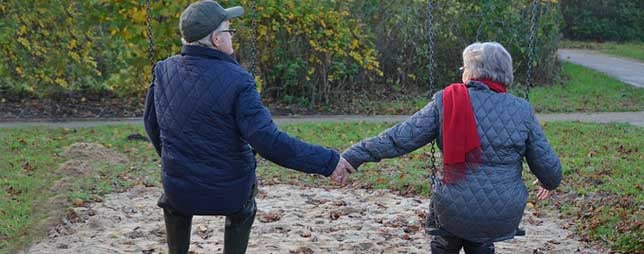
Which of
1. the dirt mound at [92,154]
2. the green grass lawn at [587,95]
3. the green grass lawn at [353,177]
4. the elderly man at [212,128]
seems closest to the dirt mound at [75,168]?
the green grass lawn at [353,177]

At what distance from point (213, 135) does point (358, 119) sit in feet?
30.5

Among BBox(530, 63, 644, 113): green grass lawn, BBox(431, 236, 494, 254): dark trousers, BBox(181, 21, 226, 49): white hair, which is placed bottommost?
BBox(530, 63, 644, 113): green grass lawn

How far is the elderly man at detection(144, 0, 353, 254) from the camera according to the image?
13.8ft

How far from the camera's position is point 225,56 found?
4305mm

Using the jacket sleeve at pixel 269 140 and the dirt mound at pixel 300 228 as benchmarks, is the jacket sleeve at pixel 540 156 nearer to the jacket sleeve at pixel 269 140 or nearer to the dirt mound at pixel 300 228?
the jacket sleeve at pixel 269 140

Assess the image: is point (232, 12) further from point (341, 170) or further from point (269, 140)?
point (341, 170)

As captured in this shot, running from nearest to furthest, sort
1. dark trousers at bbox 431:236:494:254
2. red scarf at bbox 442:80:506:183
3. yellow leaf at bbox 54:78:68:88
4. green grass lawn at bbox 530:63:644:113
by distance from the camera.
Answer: red scarf at bbox 442:80:506:183, dark trousers at bbox 431:236:494:254, yellow leaf at bbox 54:78:68:88, green grass lawn at bbox 530:63:644:113

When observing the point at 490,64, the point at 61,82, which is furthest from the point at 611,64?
the point at 490,64

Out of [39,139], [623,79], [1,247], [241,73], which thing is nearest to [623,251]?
[241,73]

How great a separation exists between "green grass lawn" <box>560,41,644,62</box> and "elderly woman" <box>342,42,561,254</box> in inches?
856

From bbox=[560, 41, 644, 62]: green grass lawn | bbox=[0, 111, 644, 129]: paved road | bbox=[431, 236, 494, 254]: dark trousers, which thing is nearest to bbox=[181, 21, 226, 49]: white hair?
bbox=[431, 236, 494, 254]: dark trousers

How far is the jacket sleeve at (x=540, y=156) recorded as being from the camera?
4.25 metres

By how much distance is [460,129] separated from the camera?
4.13 m

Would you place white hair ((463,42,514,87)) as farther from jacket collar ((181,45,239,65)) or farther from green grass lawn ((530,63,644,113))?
green grass lawn ((530,63,644,113))
